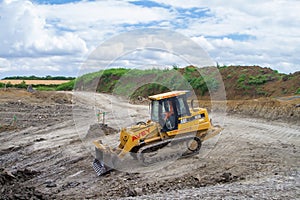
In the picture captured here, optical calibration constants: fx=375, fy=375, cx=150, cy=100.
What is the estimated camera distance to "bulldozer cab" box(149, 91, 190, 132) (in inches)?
430

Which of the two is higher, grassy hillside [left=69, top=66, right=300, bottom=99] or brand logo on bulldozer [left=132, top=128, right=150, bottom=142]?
grassy hillside [left=69, top=66, right=300, bottom=99]

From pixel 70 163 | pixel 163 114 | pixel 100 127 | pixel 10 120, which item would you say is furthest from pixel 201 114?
pixel 10 120

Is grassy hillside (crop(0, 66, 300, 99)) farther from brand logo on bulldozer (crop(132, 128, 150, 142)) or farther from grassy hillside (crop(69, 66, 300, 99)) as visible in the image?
brand logo on bulldozer (crop(132, 128, 150, 142))

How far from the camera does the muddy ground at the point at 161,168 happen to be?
28.5 ft

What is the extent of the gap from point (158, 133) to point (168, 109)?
2.50ft

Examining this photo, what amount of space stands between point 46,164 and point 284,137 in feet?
29.4

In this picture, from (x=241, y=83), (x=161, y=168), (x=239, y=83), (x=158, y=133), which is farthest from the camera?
(x=239, y=83)

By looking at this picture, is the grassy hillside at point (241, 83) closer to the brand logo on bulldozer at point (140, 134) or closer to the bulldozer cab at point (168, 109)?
the bulldozer cab at point (168, 109)

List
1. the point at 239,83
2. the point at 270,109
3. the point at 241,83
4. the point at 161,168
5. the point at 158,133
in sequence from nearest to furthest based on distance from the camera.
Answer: the point at 161,168 → the point at 158,133 → the point at 270,109 → the point at 241,83 → the point at 239,83

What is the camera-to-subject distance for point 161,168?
10742 millimetres

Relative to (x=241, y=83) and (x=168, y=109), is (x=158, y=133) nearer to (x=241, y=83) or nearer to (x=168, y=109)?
(x=168, y=109)

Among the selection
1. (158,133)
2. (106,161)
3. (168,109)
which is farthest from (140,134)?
(106,161)

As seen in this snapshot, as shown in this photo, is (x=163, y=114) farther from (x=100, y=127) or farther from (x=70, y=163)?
(x=100, y=127)

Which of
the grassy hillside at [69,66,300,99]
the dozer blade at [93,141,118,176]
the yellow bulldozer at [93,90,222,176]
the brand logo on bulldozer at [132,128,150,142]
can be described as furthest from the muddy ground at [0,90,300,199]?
the grassy hillside at [69,66,300,99]
